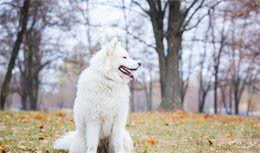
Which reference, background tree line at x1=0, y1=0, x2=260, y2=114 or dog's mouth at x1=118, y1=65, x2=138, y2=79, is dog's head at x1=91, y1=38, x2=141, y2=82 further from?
background tree line at x1=0, y1=0, x2=260, y2=114

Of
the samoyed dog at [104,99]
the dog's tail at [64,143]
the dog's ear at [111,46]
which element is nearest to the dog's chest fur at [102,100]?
the samoyed dog at [104,99]

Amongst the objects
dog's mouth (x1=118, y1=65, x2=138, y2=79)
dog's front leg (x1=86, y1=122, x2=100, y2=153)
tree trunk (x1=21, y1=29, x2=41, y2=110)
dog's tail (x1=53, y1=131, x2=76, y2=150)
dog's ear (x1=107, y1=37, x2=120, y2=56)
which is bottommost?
dog's tail (x1=53, y1=131, x2=76, y2=150)

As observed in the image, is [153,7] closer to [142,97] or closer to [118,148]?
[118,148]

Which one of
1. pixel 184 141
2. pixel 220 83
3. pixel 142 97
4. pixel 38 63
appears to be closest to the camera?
pixel 184 141

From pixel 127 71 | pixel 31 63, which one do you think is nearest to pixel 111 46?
pixel 127 71

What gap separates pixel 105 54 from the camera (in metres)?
5.87

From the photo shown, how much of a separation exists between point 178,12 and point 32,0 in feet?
26.9

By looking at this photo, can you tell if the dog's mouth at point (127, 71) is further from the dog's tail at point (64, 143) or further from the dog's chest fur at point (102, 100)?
the dog's tail at point (64, 143)

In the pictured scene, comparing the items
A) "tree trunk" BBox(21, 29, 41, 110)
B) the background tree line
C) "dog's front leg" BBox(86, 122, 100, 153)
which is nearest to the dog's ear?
"dog's front leg" BBox(86, 122, 100, 153)

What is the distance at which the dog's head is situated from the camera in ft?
19.1

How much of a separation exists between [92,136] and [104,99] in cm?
59

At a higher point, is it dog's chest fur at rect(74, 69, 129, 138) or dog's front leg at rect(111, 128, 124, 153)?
dog's chest fur at rect(74, 69, 129, 138)

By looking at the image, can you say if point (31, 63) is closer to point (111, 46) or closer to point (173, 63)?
point (173, 63)

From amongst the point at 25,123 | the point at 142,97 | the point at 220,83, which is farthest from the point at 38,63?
the point at 142,97
